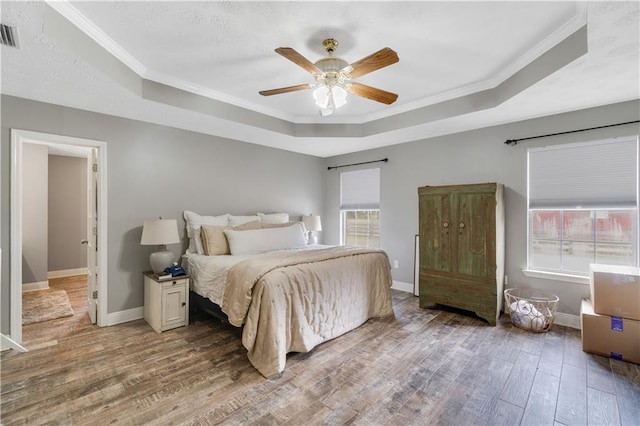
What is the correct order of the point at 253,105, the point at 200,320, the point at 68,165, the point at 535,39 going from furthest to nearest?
the point at 68,165 < the point at 253,105 < the point at 200,320 < the point at 535,39

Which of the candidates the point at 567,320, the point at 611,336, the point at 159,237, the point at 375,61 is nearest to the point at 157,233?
the point at 159,237

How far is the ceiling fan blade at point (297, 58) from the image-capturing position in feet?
6.59

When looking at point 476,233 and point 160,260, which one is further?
point 476,233

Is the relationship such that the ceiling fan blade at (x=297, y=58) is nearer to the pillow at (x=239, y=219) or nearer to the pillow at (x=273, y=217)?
the pillow at (x=239, y=219)

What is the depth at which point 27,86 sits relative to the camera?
2654mm

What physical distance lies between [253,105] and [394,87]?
175 cm

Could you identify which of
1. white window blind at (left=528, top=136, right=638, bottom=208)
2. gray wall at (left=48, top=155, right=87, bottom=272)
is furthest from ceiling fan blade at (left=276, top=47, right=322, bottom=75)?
gray wall at (left=48, top=155, right=87, bottom=272)

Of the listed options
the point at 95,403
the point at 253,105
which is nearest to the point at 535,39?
the point at 253,105

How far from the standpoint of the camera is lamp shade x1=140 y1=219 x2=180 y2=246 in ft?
10.6

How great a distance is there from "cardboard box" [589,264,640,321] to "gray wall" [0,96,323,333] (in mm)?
4142

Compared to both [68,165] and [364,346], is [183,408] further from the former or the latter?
[68,165]

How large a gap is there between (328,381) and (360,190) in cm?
359

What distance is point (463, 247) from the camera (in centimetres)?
360

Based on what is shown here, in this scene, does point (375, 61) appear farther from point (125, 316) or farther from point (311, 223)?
point (125, 316)
